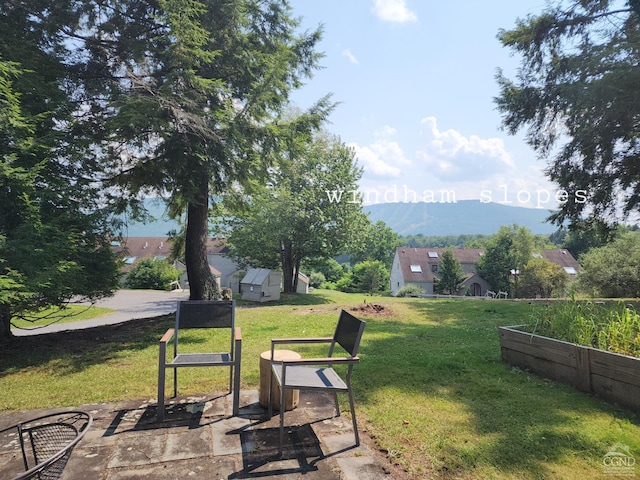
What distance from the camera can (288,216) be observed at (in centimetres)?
2169

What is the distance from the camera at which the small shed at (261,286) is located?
21844 mm

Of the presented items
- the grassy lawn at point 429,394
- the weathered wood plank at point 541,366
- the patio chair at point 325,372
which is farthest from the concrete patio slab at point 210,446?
the weathered wood plank at point 541,366

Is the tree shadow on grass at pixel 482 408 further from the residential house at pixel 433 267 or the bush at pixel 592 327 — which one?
the residential house at pixel 433 267

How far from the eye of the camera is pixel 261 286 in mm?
21844

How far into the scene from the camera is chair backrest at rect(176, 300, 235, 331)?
451 cm

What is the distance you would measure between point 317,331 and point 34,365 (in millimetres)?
5445

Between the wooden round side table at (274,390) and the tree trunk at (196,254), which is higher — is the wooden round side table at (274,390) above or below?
below

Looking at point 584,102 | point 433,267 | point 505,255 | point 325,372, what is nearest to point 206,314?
point 325,372

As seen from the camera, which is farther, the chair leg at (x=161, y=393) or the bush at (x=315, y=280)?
the bush at (x=315, y=280)

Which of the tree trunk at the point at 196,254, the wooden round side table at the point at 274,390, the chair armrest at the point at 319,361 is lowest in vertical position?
the wooden round side table at the point at 274,390

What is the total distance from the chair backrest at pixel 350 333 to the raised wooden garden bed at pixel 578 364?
116 inches

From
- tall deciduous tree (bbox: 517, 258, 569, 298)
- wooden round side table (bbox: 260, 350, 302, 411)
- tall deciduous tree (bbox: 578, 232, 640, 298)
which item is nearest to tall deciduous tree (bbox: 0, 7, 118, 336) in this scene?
wooden round side table (bbox: 260, 350, 302, 411)

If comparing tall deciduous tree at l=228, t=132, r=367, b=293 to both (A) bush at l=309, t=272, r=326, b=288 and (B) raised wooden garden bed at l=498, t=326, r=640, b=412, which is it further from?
(A) bush at l=309, t=272, r=326, b=288

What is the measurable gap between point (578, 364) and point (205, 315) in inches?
185
